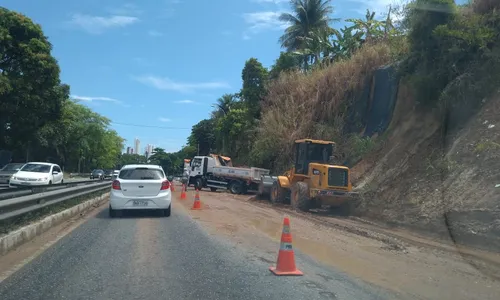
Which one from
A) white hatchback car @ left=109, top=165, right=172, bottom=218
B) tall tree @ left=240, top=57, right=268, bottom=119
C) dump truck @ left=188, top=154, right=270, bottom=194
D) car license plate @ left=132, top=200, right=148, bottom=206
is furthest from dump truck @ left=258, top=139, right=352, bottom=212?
tall tree @ left=240, top=57, right=268, bottom=119

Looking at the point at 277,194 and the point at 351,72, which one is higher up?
the point at 351,72

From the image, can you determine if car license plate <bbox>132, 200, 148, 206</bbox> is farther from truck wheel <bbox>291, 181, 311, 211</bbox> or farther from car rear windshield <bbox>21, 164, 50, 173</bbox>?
car rear windshield <bbox>21, 164, 50, 173</bbox>

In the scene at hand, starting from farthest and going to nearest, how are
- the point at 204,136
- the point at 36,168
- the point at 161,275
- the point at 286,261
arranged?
the point at 204,136, the point at 36,168, the point at 286,261, the point at 161,275

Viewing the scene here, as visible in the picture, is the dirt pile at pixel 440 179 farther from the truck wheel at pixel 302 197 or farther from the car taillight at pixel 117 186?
the car taillight at pixel 117 186

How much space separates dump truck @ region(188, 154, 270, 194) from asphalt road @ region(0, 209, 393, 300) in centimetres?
2230

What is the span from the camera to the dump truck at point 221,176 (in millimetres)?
32688

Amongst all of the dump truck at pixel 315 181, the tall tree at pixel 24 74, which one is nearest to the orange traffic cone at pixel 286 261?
the dump truck at pixel 315 181

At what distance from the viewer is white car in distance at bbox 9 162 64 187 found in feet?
71.1

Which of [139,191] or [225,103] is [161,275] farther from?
[225,103]

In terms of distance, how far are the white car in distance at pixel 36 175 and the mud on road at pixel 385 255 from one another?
11235 millimetres

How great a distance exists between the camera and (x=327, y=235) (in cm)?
1188

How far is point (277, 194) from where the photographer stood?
22984 millimetres

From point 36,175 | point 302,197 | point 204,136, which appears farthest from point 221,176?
point 204,136

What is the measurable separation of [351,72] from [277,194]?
12.0m
